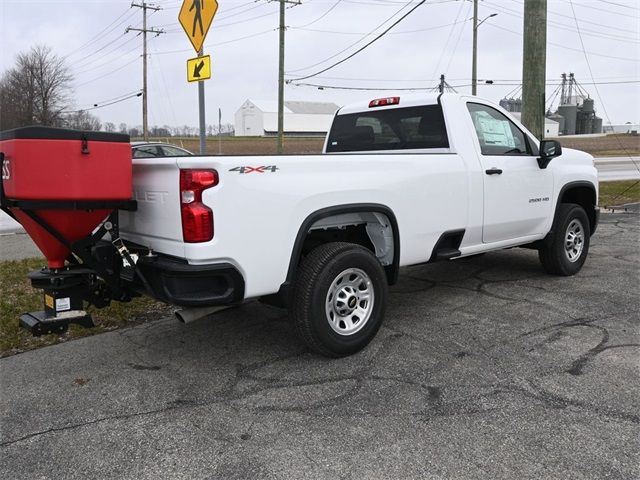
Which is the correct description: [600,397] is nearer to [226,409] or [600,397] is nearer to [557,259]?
[226,409]

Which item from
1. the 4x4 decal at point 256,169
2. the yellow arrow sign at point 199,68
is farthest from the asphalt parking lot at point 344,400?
the yellow arrow sign at point 199,68

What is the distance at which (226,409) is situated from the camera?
11.6ft

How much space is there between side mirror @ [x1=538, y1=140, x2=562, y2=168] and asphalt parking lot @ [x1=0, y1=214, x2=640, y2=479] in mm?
1458

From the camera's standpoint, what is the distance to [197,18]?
7375 mm

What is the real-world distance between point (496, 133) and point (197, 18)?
4065mm

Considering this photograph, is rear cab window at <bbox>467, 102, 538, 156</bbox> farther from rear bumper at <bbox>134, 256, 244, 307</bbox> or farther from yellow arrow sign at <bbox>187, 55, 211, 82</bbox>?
yellow arrow sign at <bbox>187, 55, 211, 82</bbox>

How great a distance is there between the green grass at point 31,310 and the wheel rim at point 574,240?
14.7 ft

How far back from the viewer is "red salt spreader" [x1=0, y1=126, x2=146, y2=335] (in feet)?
10.8

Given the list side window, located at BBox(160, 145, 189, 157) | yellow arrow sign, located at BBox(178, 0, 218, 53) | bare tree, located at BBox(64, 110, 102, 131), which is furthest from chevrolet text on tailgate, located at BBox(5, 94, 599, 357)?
bare tree, located at BBox(64, 110, 102, 131)

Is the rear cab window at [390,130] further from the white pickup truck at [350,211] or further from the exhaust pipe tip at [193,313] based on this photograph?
the exhaust pipe tip at [193,313]

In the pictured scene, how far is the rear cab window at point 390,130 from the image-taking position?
5.39m

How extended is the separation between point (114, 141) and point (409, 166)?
7.30 ft

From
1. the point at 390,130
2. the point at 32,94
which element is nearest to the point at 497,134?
the point at 390,130

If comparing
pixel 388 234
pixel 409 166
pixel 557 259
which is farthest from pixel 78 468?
pixel 557 259
